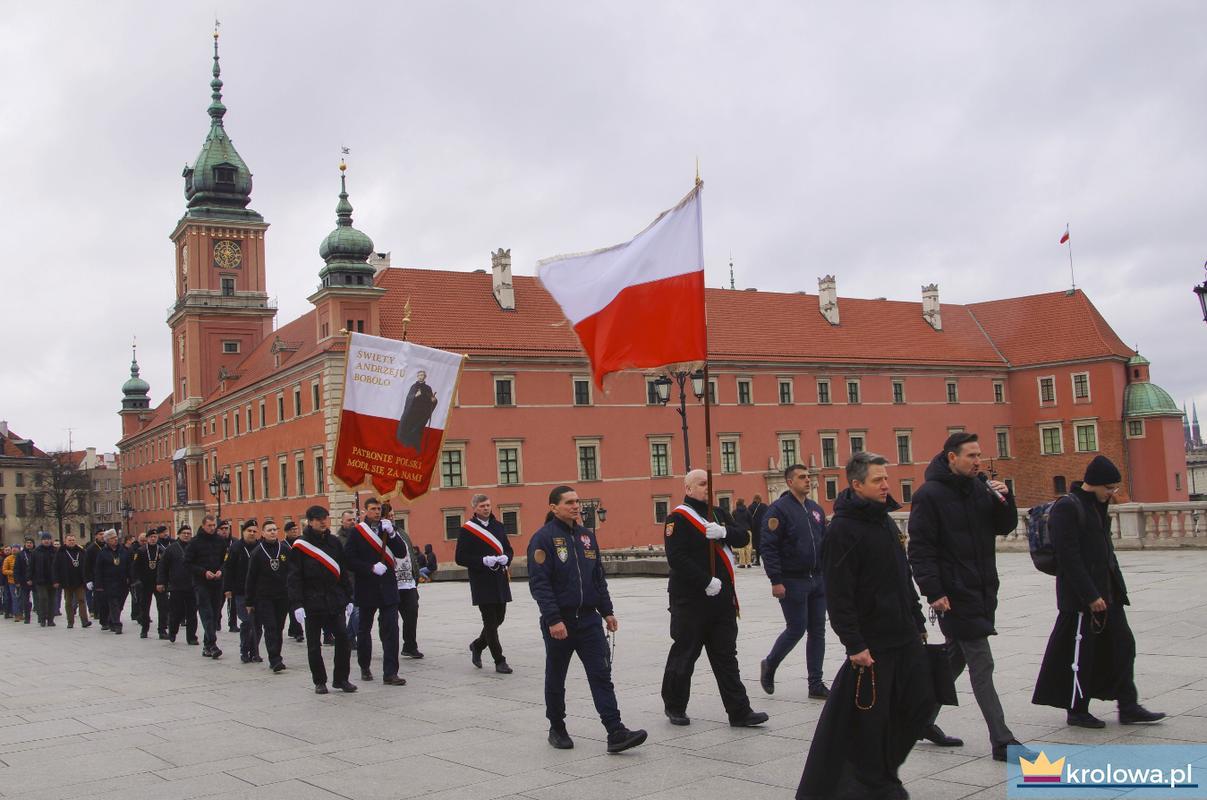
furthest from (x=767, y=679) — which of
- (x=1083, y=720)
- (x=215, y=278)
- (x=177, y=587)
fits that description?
(x=215, y=278)

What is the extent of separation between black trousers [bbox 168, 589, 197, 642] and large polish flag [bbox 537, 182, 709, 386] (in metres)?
9.66

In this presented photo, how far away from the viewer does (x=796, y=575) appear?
9.28 m

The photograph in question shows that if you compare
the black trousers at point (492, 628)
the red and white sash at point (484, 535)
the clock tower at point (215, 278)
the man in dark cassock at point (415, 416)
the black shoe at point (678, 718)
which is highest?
the clock tower at point (215, 278)

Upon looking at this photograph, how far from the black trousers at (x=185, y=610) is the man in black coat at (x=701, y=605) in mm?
10315

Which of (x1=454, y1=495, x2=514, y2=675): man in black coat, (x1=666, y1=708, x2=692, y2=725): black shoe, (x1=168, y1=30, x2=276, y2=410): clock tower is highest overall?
(x1=168, y1=30, x2=276, y2=410): clock tower

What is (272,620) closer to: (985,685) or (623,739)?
(623,739)

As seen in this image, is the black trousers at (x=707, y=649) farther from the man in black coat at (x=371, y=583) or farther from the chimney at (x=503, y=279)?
the chimney at (x=503, y=279)

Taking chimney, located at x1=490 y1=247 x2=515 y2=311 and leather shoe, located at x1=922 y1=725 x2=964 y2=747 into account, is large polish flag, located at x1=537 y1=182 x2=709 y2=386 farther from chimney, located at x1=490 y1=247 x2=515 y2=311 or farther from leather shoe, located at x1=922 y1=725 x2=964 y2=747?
chimney, located at x1=490 y1=247 x2=515 y2=311

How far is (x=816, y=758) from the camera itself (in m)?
5.82

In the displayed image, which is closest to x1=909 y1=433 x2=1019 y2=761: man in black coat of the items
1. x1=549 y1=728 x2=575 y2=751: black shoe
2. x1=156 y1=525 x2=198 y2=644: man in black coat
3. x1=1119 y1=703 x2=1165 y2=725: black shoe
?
x1=1119 y1=703 x2=1165 y2=725: black shoe

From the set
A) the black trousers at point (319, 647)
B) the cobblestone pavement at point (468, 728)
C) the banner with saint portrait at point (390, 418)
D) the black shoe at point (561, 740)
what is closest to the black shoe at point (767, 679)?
the cobblestone pavement at point (468, 728)

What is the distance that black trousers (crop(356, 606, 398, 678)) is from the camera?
11.6 meters

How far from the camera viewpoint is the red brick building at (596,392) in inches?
2021

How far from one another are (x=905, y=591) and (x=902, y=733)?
0.75m
